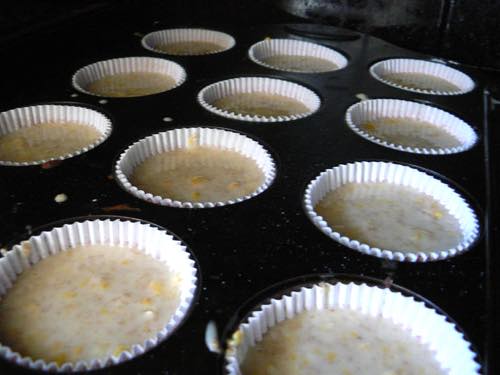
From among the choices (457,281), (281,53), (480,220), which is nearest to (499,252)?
(480,220)

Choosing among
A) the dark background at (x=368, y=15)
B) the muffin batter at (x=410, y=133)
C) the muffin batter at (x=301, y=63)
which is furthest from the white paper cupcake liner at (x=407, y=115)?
the dark background at (x=368, y=15)

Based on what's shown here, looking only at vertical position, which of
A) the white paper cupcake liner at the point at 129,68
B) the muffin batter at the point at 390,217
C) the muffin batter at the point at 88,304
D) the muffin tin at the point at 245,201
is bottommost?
the muffin batter at the point at 88,304

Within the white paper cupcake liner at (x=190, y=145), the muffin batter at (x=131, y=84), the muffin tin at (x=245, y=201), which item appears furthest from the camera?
the muffin batter at (x=131, y=84)

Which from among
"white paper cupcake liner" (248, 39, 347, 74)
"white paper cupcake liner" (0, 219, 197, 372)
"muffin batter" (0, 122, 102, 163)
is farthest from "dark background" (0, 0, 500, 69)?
"white paper cupcake liner" (0, 219, 197, 372)

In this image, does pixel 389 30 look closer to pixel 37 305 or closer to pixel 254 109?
pixel 254 109

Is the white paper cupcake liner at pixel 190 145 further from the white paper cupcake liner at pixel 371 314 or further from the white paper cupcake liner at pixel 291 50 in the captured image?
the white paper cupcake liner at pixel 291 50

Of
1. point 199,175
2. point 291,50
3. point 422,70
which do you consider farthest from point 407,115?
point 199,175
